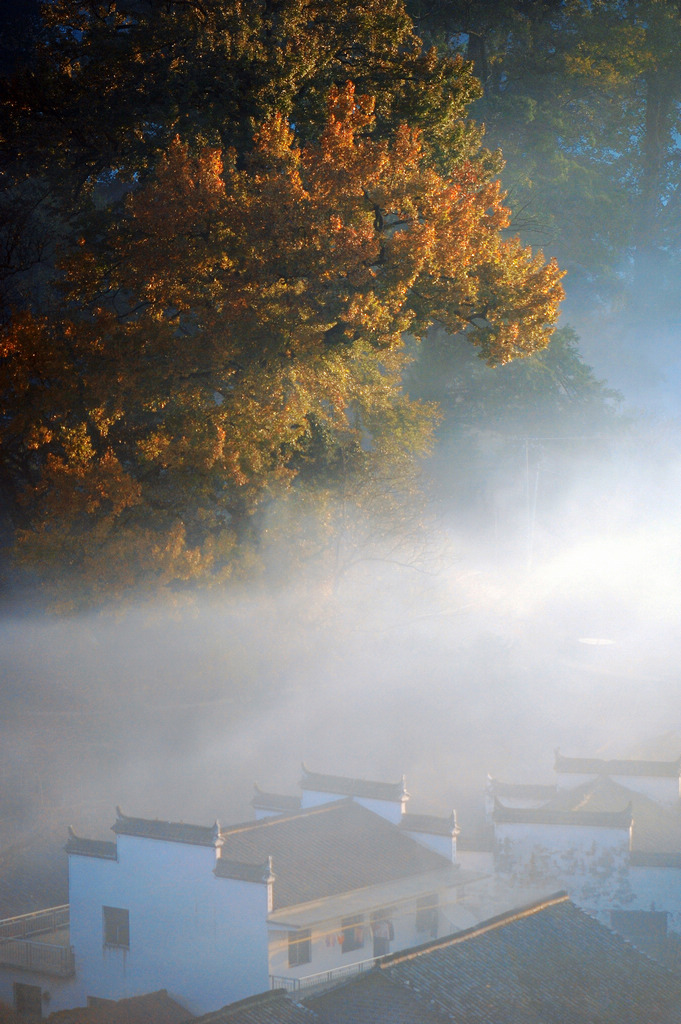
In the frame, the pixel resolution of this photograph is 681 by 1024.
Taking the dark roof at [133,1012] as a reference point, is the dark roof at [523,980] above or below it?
above

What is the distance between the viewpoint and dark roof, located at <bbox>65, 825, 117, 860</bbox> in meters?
14.3

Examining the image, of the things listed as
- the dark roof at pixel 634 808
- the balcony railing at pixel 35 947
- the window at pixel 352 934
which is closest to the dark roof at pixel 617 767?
the dark roof at pixel 634 808

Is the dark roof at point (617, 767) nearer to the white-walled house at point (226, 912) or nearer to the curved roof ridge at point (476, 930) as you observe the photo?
the white-walled house at point (226, 912)

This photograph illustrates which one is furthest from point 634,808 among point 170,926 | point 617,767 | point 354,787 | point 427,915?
point 170,926

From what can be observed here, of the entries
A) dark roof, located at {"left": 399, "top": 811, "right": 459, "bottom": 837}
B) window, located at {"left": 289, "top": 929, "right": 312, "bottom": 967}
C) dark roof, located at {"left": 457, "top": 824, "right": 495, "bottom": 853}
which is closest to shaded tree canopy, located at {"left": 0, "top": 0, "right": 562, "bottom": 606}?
window, located at {"left": 289, "top": 929, "right": 312, "bottom": 967}

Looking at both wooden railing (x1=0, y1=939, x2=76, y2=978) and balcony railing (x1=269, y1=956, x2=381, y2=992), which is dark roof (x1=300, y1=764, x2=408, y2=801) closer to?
balcony railing (x1=269, y1=956, x2=381, y2=992)

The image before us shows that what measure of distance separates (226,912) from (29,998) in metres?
3.55

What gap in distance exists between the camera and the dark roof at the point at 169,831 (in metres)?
13.7

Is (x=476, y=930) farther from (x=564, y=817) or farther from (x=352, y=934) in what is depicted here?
(x=564, y=817)

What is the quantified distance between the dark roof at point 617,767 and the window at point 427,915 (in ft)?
17.2

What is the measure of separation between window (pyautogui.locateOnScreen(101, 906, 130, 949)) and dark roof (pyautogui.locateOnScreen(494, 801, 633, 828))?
20.9 ft

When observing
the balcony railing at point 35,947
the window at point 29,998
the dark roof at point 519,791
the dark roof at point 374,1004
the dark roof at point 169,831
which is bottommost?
the window at point 29,998

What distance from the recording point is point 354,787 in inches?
661

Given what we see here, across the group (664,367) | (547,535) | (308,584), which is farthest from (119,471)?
(664,367)
